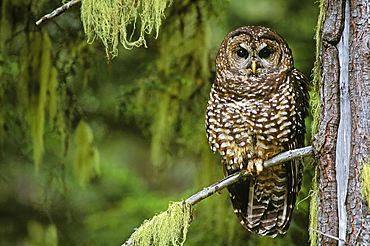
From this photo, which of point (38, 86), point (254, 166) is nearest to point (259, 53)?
point (254, 166)

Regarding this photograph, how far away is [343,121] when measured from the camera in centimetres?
219

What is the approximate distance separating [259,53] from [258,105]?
371 mm

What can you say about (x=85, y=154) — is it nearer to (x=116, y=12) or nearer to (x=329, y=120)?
(x=116, y=12)

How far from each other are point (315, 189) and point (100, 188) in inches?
118

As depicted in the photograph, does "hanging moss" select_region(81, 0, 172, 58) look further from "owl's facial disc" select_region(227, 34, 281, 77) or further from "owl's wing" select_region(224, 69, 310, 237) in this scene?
"owl's wing" select_region(224, 69, 310, 237)

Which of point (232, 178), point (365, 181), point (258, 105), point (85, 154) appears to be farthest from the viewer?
point (85, 154)

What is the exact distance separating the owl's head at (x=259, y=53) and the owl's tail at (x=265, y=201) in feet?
2.29

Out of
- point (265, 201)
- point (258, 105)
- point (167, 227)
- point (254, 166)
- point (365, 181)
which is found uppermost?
point (258, 105)

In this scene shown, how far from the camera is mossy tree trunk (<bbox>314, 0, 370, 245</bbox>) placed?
2.09m

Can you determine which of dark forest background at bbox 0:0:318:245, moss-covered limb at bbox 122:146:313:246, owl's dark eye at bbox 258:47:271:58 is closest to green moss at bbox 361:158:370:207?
moss-covered limb at bbox 122:146:313:246

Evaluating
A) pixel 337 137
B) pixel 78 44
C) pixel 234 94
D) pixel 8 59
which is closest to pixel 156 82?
pixel 78 44

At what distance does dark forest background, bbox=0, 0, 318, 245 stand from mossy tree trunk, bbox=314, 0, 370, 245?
1.32 meters

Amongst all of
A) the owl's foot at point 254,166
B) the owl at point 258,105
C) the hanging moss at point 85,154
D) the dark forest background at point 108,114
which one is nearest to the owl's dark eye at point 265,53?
the owl at point 258,105

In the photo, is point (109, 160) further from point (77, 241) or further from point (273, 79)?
point (273, 79)
